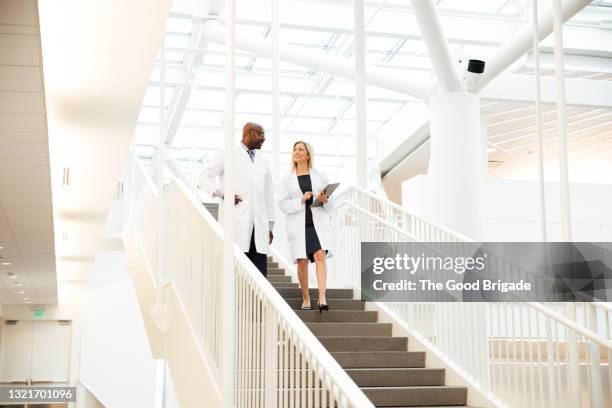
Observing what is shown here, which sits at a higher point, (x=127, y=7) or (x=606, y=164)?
(x=606, y=164)

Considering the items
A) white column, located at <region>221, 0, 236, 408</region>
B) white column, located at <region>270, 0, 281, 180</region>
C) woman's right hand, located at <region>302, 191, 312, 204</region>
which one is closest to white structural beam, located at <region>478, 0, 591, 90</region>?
Result: white column, located at <region>270, 0, 281, 180</region>

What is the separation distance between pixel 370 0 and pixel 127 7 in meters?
8.98

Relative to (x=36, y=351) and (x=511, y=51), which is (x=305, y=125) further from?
(x=511, y=51)

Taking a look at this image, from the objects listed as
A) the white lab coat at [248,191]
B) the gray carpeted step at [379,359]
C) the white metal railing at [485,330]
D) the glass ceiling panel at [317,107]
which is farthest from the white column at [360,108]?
the glass ceiling panel at [317,107]

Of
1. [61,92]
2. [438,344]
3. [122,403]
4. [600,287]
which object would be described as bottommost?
[122,403]

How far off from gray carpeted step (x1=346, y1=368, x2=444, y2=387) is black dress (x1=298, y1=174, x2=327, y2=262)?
1283 millimetres

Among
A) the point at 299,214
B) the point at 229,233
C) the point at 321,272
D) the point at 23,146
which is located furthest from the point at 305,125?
the point at 229,233

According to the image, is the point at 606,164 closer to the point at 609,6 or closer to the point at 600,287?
the point at 609,6

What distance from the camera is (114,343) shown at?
74.7ft

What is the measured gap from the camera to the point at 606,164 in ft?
74.1

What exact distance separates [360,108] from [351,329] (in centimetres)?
284

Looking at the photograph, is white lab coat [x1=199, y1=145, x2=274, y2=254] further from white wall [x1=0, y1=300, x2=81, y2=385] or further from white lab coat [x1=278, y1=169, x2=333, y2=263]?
white wall [x1=0, y1=300, x2=81, y2=385]

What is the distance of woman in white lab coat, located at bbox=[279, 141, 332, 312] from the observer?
6945mm

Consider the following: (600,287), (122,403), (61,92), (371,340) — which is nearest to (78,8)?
(61,92)
